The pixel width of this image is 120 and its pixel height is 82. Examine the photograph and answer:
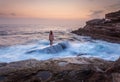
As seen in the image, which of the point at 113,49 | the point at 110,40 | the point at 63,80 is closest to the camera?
the point at 63,80

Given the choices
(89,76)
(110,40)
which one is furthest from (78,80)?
(110,40)

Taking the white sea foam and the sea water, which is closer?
the white sea foam

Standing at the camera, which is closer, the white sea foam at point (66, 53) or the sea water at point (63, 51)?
the white sea foam at point (66, 53)

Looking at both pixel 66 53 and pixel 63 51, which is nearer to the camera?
pixel 66 53

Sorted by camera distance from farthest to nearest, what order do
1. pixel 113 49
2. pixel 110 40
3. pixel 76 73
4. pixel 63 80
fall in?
pixel 110 40 < pixel 113 49 < pixel 76 73 < pixel 63 80

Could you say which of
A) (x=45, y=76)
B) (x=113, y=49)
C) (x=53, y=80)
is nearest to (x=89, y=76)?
(x=53, y=80)

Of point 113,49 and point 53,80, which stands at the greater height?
point 53,80

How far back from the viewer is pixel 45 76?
16.3 ft

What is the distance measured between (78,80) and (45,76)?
1.06m

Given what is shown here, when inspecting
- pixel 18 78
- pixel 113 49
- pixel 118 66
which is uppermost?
pixel 118 66

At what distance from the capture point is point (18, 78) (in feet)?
16.6

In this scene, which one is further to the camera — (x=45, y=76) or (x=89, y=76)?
(x=45, y=76)

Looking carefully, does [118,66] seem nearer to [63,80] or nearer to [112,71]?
[112,71]

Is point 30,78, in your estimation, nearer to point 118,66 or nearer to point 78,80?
point 78,80
